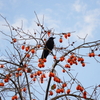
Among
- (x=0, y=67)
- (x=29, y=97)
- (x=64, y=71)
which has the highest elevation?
(x=0, y=67)

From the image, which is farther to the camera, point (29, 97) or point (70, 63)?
point (29, 97)

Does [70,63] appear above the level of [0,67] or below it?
below

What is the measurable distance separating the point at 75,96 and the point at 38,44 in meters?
1.90

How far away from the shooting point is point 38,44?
5.50 m

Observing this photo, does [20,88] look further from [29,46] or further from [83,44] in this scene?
[83,44]

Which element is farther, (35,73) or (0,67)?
(0,67)

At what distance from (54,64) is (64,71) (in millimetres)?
405

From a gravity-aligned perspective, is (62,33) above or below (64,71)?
above

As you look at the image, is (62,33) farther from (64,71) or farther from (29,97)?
(29,97)

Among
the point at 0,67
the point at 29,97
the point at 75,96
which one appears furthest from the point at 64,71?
the point at 0,67

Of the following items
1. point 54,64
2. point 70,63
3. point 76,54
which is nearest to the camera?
point 70,63

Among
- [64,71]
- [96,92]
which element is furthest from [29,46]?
[96,92]

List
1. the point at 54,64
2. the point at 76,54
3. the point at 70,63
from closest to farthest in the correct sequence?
the point at 70,63 → the point at 76,54 → the point at 54,64

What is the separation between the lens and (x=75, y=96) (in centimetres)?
493
